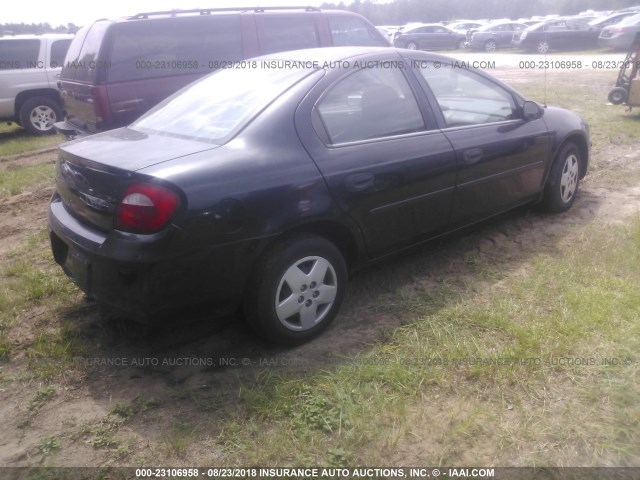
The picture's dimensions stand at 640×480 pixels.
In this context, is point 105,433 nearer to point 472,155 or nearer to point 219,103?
point 219,103

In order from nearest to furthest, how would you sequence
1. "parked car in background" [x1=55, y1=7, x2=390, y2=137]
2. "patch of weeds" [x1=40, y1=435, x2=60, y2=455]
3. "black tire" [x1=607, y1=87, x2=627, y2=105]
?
"patch of weeds" [x1=40, y1=435, x2=60, y2=455], "parked car in background" [x1=55, y1=7, x2=390, y2=137], "black tire" [x1=607, y1=87, x2=627, y2=105]

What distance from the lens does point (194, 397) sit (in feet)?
9.12

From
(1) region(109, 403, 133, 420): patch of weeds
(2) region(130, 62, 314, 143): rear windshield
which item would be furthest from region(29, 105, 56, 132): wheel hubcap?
(1) region(109, 403, 133, 420): patch of weeds

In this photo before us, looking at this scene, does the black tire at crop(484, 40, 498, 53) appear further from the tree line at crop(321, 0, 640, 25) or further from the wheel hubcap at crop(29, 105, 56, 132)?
the tree line at crop(321, 0, 640, 25)

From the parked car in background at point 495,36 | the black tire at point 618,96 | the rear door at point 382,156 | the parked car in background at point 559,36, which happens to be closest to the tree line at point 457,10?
the parked car in background at point 495,36

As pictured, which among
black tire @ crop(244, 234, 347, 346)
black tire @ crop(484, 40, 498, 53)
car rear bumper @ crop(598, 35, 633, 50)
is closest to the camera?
black tire @ crop(244, 234, 347, 346)

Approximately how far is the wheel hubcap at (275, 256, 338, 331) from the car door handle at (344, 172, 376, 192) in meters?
0.44

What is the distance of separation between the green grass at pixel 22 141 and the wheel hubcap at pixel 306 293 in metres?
7.34

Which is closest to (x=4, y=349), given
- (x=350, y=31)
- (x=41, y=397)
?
(x=41, y=397)

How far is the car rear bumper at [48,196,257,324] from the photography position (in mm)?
2662

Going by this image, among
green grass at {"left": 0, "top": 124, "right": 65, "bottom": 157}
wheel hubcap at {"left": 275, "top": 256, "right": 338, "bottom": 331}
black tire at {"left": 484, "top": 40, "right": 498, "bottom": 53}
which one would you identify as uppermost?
wheel hubcap at {"left": 275, "top": 256, "right": 338, "bottom": 331}

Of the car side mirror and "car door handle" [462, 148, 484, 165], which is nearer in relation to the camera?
"car door handle" [462, 148, 484, 165]

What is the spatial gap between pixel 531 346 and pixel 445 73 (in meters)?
2.10

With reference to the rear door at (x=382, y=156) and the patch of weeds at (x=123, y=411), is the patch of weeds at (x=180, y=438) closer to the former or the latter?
the patch of weeds at (x=123, y=411)
